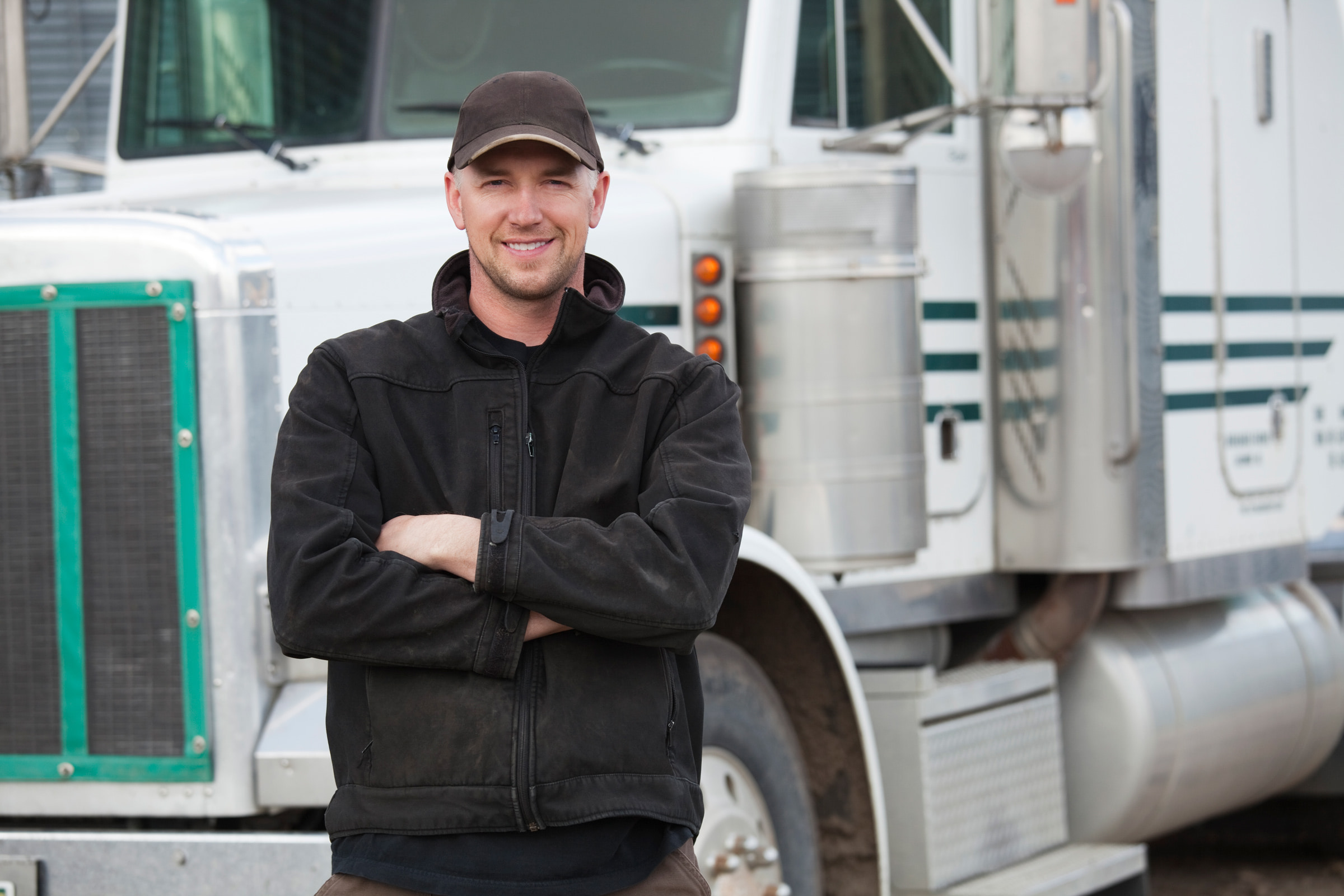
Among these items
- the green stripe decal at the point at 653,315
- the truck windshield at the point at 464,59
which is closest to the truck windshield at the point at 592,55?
the truck windshield at the point at 464,59

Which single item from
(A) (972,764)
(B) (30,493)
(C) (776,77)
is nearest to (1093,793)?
(A) (972,764)

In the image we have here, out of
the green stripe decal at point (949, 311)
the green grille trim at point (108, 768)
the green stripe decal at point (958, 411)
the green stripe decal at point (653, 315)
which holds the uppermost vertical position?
the green stripe decal at point (949, 311)

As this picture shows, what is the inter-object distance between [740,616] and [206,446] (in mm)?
1347

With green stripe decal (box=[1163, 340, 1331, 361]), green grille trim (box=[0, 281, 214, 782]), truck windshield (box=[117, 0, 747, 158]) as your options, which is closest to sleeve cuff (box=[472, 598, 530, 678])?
green grille trim (box=[0, 281, 214, 782])

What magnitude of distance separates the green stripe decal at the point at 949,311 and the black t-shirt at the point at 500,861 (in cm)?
262

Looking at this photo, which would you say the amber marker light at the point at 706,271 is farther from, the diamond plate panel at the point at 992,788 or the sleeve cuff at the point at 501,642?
the sleeve cuff at the point at 501,642

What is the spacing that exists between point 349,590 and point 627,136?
7.23 ft

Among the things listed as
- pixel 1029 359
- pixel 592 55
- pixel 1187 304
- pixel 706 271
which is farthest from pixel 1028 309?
pixel 592 55

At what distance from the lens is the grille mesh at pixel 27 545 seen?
326 centimetres

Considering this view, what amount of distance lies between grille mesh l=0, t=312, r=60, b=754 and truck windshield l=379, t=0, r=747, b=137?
1252 millimetres

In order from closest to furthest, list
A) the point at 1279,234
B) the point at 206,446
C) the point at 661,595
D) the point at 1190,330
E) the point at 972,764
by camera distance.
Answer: the point at 661,595
the point at 206,446
the point at 972,764
the point at 1190,330
the point at 1279,234

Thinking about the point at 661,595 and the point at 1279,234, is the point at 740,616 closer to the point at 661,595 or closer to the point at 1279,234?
the point at 661,595

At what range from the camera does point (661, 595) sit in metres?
2.13

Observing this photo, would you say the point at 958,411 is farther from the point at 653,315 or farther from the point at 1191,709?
the point at 1191,709
